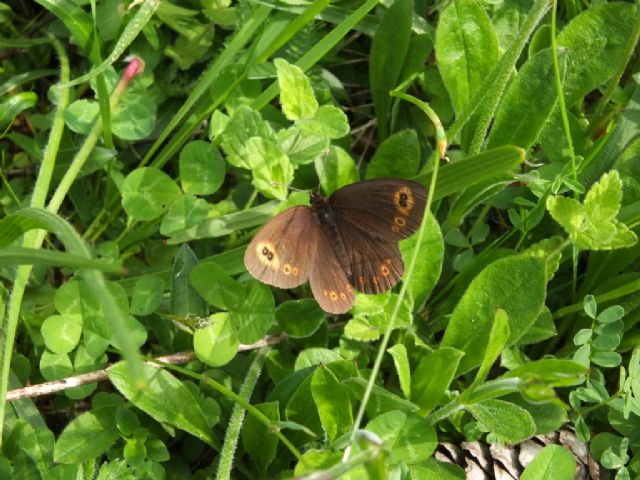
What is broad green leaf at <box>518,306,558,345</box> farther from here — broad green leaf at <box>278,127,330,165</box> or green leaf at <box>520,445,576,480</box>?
broad green leaf at <box>278,127,330,165</box>

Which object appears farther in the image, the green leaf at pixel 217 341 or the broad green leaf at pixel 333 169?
the broad green leaf at pixel 333 169

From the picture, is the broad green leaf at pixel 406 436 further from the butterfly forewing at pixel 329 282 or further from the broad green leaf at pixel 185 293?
the broad green leaf at pixel 185 293

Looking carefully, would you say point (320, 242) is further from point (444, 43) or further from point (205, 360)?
point (444, 43)

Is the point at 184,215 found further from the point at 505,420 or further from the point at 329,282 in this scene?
the point at 505,420

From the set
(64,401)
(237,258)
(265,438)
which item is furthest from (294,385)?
(64,401)

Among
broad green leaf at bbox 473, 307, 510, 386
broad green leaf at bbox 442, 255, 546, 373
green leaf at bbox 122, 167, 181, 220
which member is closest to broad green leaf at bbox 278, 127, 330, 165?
green leaf at bbox 122, 167, 181, 220

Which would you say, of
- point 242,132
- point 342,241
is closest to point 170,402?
point 342,241

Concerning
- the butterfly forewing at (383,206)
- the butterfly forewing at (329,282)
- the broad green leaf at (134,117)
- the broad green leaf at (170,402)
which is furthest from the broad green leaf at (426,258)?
the broad green leaf at (134,117)
